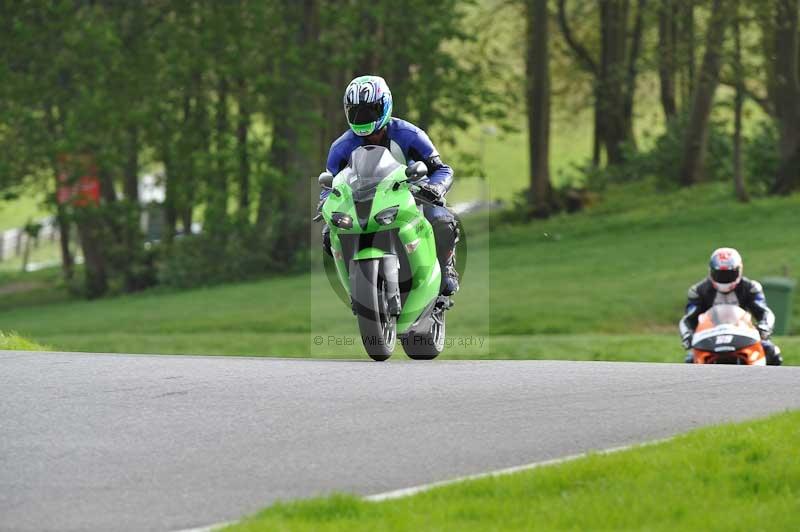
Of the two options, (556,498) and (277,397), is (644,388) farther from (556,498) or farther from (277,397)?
(556,498)

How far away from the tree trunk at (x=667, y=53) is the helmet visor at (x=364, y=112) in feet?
96.9

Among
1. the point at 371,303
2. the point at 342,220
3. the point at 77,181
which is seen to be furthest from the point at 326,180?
the point at 77,181

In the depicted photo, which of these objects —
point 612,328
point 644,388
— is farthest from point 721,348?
point 612,328

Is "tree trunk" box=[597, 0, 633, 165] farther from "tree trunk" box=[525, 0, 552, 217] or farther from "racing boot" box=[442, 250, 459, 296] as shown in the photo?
"racing boot" box=[442, 250, 459, 296]

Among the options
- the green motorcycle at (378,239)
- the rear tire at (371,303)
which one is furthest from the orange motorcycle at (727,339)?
the rear tire at (371,303)

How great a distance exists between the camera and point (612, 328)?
2700 centimetres

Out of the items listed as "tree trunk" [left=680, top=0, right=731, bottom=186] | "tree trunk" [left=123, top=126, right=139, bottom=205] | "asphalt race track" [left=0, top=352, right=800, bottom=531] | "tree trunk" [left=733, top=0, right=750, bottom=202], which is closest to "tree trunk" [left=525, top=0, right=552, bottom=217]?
"tree trunk" [left=680, top=0, right=731, bottom=186]

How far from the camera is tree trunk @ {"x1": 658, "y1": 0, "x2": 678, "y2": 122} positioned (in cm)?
4028

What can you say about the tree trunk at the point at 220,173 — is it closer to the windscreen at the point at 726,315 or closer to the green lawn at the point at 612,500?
the windscreen at the point at 726,315

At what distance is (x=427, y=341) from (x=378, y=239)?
149cm

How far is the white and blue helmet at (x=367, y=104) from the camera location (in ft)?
35.9

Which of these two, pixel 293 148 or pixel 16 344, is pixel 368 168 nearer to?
pixel 16 344

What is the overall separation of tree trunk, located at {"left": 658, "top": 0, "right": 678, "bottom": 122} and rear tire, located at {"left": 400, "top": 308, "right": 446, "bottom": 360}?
93.9 ft

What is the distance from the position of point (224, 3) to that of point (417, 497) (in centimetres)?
3272
